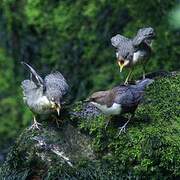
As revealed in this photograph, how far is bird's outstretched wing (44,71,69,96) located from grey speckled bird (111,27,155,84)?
0.58 m

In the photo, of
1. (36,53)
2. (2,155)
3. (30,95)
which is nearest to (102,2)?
(36,53)

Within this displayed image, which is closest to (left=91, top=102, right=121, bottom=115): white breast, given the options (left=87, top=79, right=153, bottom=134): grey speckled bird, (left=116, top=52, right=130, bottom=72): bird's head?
(left=87, top=79, right=153, bottom=134): grey speckled bird

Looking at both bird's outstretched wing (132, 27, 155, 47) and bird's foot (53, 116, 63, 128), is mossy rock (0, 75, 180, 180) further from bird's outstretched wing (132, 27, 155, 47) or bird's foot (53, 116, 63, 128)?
bird's outstretched wing (132, 27, 155, 47)

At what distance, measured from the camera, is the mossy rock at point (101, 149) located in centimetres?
482

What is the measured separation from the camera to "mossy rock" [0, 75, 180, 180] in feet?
15.8

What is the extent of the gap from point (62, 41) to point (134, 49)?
3.92 m

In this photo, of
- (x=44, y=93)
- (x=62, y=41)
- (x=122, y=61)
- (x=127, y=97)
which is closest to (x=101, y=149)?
(x=127, y=97)

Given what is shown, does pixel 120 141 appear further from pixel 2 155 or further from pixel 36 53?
pixel 36 53

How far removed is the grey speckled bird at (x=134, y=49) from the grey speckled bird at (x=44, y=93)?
2.02 ft

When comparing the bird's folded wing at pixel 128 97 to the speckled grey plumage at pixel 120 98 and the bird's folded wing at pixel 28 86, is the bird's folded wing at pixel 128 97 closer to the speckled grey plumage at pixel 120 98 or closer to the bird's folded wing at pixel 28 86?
the speckled grey plumage at pixel 120 98

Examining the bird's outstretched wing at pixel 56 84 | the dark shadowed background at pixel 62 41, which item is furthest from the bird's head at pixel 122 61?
the dark shadowed background at pixel 62 41

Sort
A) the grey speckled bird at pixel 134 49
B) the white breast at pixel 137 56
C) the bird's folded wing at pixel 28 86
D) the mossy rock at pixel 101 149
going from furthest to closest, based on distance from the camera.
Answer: the white breast at pixel 137 56 < the grey speckled bird at pixel 134 49 < the bird's folded wing at pixel 28 86 < the mossy rock at pixel 101 149

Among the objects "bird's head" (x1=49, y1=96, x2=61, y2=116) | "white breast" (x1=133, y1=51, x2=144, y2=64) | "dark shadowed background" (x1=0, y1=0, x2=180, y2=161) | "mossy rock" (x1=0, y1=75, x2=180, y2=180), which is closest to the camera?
"mossy rock" (x1=0, y1=75, x2=180, y2=180)

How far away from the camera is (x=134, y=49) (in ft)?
18.9
